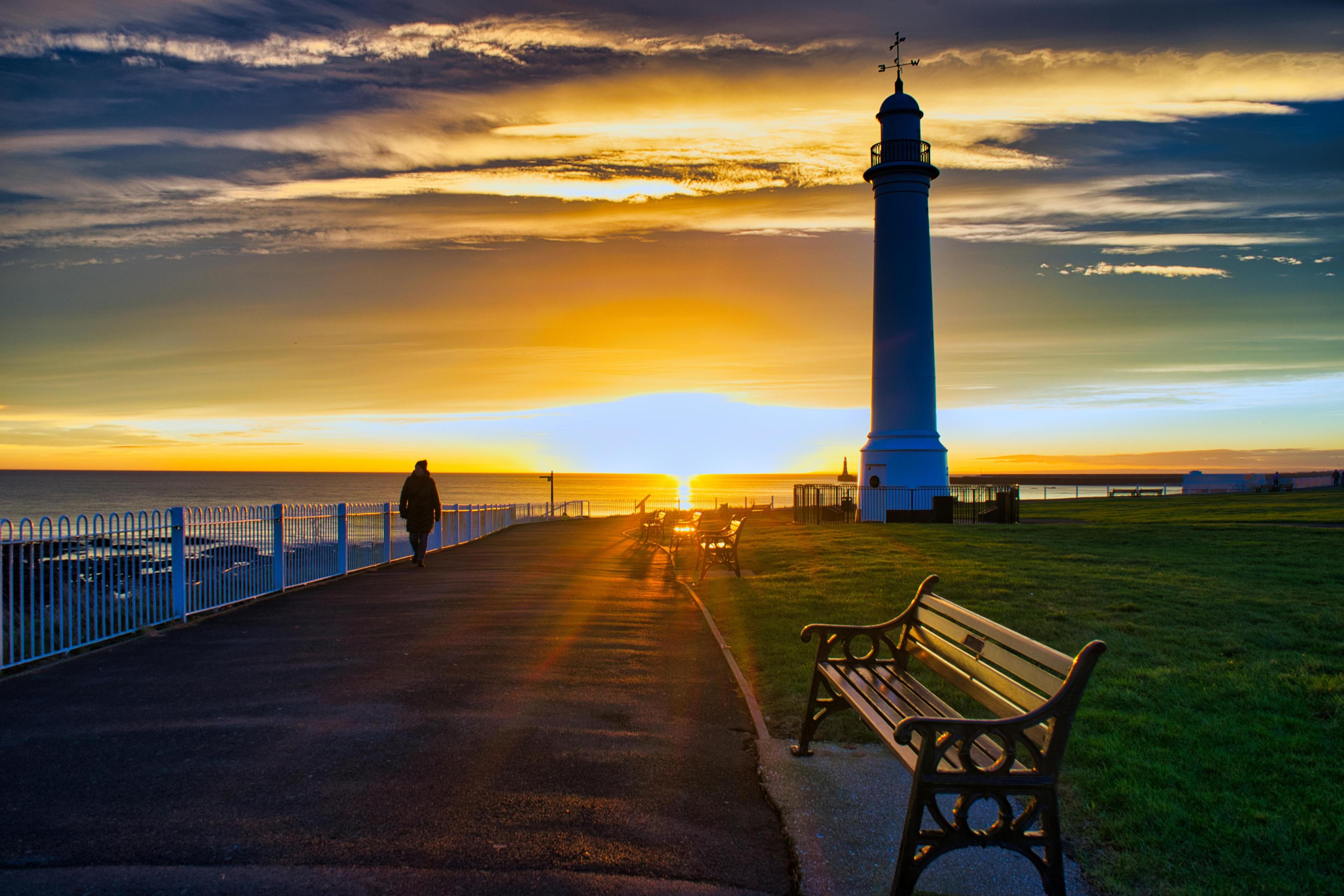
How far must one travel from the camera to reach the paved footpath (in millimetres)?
3654

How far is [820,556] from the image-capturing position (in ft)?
54.3

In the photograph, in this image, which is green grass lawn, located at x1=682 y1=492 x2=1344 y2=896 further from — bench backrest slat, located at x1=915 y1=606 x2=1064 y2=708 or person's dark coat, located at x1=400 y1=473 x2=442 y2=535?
person's dark coat, located at x1=400 y1=473 x2=442 y2=535

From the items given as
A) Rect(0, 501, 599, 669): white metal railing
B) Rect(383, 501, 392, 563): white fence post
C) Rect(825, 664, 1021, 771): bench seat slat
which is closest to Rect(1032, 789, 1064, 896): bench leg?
Rect(825, 664, 1021, 771): bench seat slat

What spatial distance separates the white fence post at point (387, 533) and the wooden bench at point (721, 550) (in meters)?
6.01

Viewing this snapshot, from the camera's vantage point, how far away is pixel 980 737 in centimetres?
441

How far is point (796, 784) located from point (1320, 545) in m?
15.8

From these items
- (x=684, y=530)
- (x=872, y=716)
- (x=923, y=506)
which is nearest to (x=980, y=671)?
(x=872, y=716)

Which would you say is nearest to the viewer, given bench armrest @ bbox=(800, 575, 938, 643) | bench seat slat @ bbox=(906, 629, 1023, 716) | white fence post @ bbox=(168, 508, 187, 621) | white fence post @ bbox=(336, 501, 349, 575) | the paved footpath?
the paved footpath

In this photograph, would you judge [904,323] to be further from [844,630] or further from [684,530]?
[844,630]

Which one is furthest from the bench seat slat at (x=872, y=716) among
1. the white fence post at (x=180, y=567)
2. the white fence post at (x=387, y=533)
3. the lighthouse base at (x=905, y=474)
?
the lighthouse base at (x=905, y=474)

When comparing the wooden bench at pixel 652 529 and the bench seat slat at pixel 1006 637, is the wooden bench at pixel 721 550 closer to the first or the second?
the wooden bench at pixel 652 529

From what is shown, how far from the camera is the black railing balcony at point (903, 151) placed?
92.5 ft

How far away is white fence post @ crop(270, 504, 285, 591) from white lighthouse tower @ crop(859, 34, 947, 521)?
1999 cm

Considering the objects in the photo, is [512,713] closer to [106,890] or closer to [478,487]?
[106,890]
